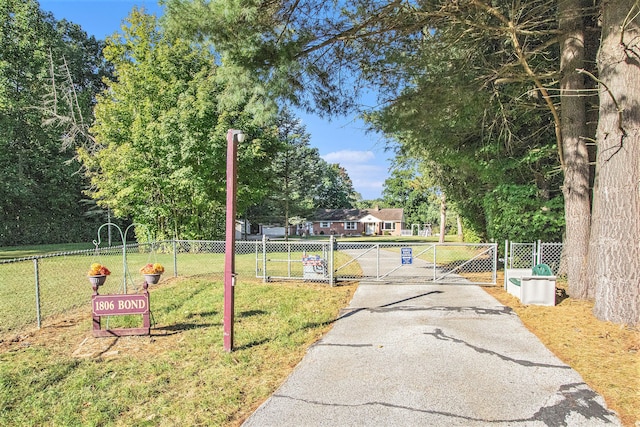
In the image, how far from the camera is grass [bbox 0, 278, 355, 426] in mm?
3197

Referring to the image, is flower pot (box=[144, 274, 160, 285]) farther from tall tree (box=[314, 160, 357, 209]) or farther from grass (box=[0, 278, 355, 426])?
tall tree (box=[314, 160, 357, 209])

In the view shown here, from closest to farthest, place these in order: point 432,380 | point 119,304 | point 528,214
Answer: point 432,380 → point 119,304 → point 528,214

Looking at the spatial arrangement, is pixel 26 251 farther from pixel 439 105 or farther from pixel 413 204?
pixel 413 204

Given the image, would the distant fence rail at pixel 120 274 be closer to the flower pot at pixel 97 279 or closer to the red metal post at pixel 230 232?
the flower pot at pixel 97 279

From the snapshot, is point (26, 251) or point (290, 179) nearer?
point (26, 251)

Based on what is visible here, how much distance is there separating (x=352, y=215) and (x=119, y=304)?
4998 centimetres

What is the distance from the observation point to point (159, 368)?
13.6 feet

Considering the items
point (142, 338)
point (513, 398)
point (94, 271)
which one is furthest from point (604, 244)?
point (94, 271)

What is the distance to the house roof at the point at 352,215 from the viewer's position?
5427cm

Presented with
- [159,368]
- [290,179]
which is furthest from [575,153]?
[290,179]

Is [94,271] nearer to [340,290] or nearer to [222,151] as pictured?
[340,290]

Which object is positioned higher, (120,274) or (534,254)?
(534,254)

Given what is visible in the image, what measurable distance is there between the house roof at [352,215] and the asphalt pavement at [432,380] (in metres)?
48.1

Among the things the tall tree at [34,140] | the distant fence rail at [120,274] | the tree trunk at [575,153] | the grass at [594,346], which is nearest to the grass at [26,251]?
the tall tree at [34,140]
